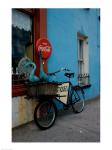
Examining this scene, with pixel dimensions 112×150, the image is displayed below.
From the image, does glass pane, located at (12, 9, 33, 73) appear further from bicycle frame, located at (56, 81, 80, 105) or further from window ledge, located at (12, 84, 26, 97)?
bicycle frame, located at (56, 81, 80, 105)

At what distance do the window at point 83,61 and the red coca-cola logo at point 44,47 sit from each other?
2595 millimetres

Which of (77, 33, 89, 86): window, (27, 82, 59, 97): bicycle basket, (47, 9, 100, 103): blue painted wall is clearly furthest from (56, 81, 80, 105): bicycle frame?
(77, 33, 89, 86): window

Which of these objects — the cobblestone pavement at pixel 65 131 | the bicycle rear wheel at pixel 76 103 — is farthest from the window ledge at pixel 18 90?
the bicycle rear wheel at pixel 76 103

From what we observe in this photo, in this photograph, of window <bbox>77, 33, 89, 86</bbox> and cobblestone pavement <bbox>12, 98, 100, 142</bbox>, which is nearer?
cobblestone pavement <bbox>12, 98, 100, 142</bbox>

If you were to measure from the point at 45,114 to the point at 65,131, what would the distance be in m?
0.59

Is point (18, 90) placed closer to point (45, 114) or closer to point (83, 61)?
point (45, 114)

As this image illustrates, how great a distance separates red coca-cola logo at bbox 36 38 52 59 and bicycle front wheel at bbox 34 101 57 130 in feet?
3.95

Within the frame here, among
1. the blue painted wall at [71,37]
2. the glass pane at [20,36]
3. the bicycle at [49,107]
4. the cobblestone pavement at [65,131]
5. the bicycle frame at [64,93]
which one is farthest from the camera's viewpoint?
the blue painted wall at [71,37]

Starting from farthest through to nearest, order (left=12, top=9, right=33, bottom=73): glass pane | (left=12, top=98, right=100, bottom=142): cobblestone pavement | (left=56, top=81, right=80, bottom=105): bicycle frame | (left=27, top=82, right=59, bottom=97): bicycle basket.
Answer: (left=56, top=81, right=80, bottom=105): bicycle frame → (left=12, top=9, right=33, bottom=73): glass pane → (left=27, top=82, right=59, bottom=97): bicycle basket → (left=12, top=98, right=100, bottom=142): cobblestone pavement

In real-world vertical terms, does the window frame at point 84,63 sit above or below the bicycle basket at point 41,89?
above

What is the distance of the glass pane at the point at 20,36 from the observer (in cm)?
564

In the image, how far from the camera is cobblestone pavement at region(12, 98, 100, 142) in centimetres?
477

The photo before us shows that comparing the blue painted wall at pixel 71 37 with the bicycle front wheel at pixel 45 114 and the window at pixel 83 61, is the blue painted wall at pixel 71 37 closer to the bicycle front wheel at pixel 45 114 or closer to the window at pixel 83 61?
the window at pixel 83 61

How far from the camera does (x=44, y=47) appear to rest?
6051mm
